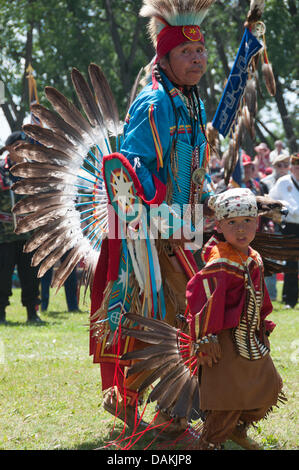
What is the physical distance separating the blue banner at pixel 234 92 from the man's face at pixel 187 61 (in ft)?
3.35

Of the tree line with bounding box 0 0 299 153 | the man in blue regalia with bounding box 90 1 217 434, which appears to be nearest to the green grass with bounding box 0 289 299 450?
the man in blue regalia with bounding box 90 1 217 434

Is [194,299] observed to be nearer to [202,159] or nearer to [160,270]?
[160,270]

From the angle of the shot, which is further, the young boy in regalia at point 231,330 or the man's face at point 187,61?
the man's face at point 187,61

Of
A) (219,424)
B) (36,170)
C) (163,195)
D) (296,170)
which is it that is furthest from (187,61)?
(296,170)

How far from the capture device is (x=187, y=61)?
3.46m

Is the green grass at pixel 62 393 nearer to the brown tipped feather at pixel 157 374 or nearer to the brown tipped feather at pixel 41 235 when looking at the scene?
the brown tipped feather at pixel 157 374

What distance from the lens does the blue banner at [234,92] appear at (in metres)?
4.51

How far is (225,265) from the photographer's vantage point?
119 inches


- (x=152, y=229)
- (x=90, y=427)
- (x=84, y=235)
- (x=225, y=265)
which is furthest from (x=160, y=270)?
(x=90, y=427)

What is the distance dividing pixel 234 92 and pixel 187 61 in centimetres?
112

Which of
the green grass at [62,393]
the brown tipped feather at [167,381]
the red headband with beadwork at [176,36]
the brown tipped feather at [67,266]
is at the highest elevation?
the red headband with beadwork at [176,36]

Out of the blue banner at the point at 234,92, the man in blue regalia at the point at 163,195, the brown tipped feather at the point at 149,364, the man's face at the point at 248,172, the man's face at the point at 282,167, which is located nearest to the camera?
the brown tipped feather at the point at 149,364

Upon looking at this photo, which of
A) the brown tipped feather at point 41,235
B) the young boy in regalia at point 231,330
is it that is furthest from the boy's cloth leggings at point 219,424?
the brown tipped feather at point 41,235

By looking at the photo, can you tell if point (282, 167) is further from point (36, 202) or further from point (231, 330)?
point (231, 330)
